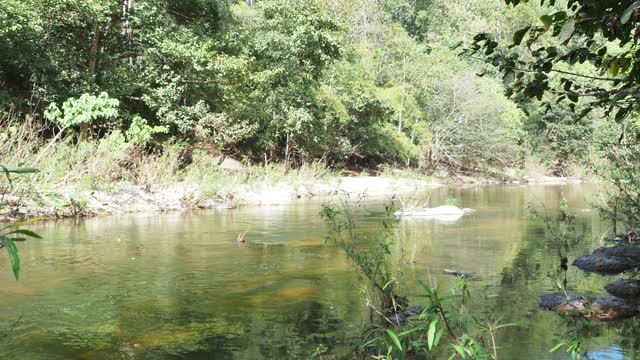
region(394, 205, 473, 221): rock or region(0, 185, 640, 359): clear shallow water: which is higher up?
region(394, 205, 473, 221): rock

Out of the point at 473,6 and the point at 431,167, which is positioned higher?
the point at 473,6

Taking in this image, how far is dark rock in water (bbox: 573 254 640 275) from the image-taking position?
860cm

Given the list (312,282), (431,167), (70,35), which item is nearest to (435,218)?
(312,282)

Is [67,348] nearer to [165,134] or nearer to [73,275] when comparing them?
[73,275]

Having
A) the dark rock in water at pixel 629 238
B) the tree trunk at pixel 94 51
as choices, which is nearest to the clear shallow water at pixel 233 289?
the dark rock in water at pixel 629 238

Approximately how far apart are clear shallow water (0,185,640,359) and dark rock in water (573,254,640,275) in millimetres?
309

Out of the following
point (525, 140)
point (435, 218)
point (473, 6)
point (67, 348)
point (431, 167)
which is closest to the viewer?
point (67, 348)

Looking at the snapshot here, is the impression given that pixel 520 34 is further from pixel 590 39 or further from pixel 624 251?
pixel 624 251

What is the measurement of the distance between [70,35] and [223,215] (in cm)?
809

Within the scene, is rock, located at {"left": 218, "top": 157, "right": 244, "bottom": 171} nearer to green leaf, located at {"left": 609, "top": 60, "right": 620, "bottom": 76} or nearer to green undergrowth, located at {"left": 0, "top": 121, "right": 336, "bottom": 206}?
green undergrowth, located at {"left": 0, "top": 121, "right": 336, "bottom": 206}

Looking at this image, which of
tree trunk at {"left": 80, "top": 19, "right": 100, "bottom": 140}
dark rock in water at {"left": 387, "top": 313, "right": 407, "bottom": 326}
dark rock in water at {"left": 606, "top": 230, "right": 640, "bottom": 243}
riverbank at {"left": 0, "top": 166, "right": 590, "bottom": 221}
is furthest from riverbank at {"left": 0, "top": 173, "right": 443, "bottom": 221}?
dark rock in water at {"left": 606, "top": 230, "right": 640, "bottom": 243}

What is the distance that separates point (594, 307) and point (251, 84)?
19.1 m

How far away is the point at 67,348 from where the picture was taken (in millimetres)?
5137

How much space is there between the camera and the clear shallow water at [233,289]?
A: 527cm
